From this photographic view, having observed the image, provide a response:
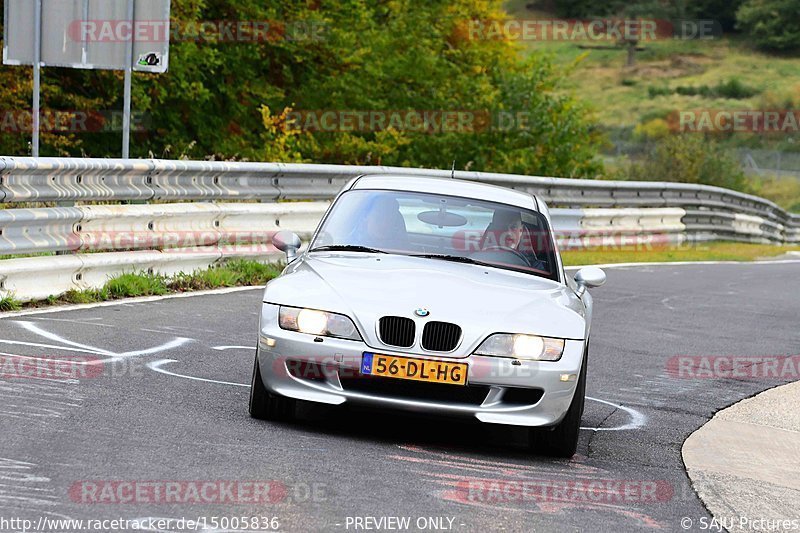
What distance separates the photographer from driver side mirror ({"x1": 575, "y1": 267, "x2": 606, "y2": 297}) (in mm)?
8047

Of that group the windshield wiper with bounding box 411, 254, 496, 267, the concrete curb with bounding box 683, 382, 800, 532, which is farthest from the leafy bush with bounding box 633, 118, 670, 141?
the windshield wiper with bounding box 411, 254, 496, 267

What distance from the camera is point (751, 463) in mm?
7250

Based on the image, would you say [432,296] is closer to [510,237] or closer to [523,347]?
[523,347]

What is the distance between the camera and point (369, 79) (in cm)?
3394

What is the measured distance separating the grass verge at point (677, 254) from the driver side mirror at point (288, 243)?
10.3 metres

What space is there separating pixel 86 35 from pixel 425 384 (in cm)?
870

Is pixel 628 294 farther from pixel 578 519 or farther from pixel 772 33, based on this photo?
pixel 772 33

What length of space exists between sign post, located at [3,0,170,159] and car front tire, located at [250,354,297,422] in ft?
24.4

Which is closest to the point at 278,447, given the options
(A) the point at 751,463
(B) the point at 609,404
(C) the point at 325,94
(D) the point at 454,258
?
(D) the point at 454,258

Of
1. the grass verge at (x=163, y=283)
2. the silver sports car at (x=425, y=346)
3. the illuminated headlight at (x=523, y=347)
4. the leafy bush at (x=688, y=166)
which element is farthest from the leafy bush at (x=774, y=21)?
the illuminated headlight at (x=523, y=347)

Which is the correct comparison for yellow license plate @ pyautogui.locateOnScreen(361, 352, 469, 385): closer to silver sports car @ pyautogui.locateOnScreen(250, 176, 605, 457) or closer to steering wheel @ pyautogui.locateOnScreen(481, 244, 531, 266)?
silver sports car @ pyautogui.locateOnScreen(250, 176, 605, 457)

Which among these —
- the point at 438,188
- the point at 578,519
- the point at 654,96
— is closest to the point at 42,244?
the point at 438,188

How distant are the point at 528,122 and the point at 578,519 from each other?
27.6 meters

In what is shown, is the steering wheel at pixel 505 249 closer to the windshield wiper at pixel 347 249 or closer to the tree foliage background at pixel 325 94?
the windshield wiper at pixel 347 249
